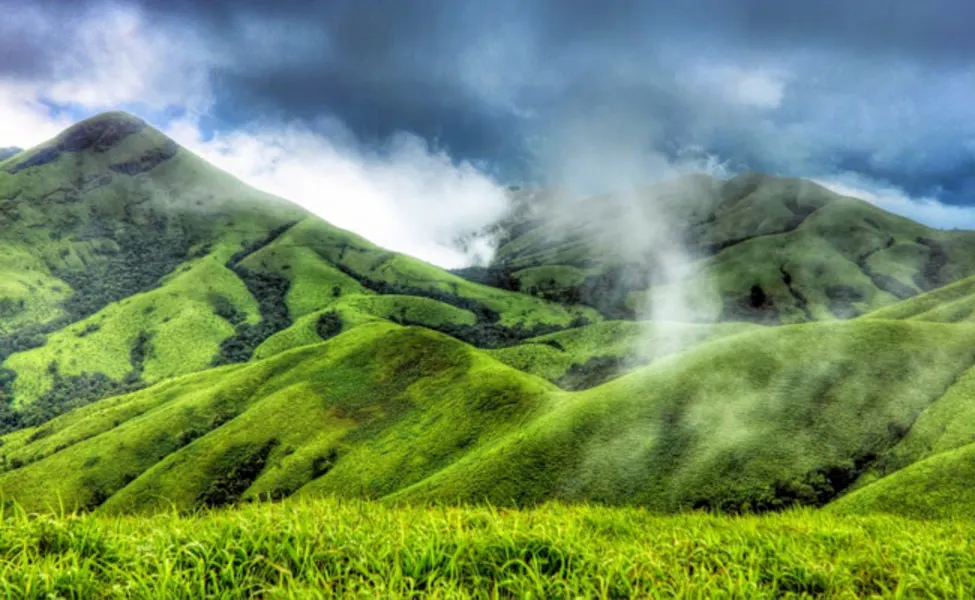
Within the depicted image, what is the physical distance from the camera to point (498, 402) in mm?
122812

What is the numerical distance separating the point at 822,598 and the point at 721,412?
284ft

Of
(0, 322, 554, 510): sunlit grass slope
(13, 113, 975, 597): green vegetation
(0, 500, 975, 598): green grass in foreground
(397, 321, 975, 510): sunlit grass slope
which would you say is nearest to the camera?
(0, 500, 975, 598): green grass in foreground

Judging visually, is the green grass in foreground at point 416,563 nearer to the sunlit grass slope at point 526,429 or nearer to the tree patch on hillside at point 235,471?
the sunlit grass slope at point 526,429

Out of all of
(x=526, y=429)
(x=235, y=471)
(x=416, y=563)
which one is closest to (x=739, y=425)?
(x=526, y=429)

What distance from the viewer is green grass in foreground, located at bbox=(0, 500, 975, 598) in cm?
649

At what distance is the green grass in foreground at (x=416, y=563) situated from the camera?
6.49 metres

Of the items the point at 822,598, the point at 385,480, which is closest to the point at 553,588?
the point at 822,598

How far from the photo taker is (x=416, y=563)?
6941mm

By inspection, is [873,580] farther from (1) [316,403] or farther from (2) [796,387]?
(1) [316,403]

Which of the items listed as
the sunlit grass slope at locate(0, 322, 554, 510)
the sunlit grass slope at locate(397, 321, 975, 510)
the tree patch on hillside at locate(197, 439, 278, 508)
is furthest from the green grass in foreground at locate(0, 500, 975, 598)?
the tree patch on hillside at locate(197, 439, 278, 508)

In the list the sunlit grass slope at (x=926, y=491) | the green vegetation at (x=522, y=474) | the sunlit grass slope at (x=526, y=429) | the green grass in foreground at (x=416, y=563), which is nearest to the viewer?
the green grass in foreground at (x=416, y=563)

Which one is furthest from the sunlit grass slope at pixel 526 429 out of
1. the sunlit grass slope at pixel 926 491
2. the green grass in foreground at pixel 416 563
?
the green grass in foreground at pixel 416 563

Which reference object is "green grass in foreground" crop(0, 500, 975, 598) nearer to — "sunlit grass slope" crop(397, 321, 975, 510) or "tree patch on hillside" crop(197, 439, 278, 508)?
"sunlit grass slope" crop(397, 321, 975, 510)

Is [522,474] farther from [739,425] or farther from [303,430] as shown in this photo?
[303,430]
